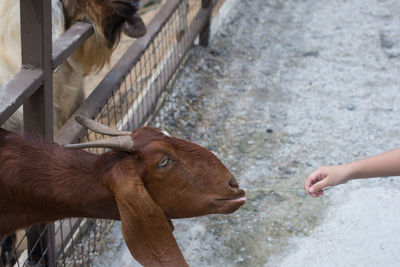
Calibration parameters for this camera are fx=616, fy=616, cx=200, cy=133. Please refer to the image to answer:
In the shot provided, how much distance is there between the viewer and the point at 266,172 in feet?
15.4

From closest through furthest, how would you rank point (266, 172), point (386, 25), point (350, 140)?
point (266, 172) < point (350, 140) < point (386, 25)

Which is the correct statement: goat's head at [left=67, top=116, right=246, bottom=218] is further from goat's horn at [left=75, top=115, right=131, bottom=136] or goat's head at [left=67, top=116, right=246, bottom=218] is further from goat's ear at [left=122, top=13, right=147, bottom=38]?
goat's ear at [left=122, top=13, right=147, bottom=38]

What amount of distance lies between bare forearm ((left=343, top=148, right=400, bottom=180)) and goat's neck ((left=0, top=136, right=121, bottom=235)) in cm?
116

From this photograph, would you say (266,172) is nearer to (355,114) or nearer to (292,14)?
(355,114)

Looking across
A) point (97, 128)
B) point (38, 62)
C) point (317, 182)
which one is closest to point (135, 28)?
point (38, 62)

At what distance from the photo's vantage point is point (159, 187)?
261 centimetres

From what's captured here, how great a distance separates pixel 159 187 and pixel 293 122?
294 centimetres

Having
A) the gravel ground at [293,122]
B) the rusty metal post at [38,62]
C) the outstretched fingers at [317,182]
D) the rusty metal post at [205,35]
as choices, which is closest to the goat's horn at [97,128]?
the rusty metal post at [38,62]

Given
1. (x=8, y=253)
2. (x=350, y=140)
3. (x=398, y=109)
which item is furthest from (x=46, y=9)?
(x=398, y=109)

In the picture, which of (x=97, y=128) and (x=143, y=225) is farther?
(x=97, y=128)

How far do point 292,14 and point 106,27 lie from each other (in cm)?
399

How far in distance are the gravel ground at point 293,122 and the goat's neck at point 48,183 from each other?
1.35 meters

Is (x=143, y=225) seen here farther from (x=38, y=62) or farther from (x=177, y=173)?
(x=38, y=62)

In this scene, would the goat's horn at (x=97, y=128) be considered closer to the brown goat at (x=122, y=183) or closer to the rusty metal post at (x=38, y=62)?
the brown goat at (x=122, y=183)
